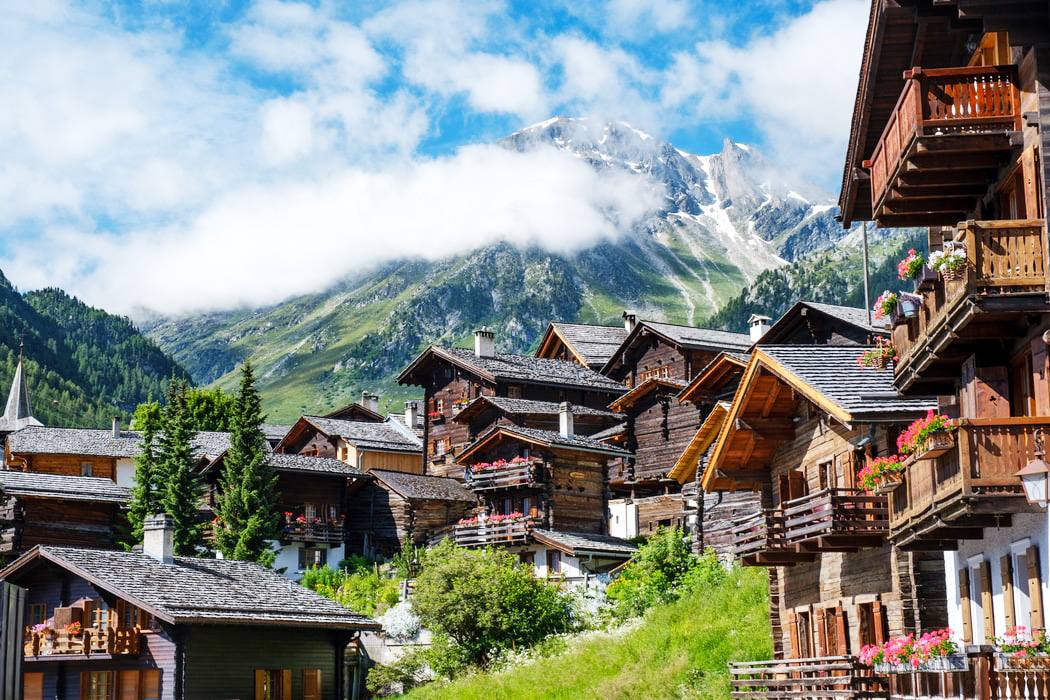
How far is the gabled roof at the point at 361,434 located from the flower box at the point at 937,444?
62.4 metres

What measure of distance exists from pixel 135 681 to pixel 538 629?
44.6 ft

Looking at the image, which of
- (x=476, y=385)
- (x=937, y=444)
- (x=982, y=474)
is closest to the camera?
(x=982, y=474)

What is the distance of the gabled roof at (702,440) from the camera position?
119 feet

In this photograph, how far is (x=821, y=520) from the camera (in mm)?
28938

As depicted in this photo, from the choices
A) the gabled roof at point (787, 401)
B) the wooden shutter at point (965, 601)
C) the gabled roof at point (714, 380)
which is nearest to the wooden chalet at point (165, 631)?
the gabled roof at point (714, 380)

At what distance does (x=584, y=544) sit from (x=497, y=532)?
5022 mm

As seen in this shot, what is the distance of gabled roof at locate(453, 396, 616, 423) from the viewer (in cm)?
7300

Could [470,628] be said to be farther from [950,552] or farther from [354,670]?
[950,552]

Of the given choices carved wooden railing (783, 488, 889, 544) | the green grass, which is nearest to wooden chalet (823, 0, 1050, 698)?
carved wooden railing (783, 488, 889, 544)

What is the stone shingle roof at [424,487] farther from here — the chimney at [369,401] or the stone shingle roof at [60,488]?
the chimney at [369,401]

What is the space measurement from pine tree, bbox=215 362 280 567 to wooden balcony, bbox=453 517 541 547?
962cm

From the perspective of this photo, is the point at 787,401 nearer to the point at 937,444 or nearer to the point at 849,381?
the point at 849,381

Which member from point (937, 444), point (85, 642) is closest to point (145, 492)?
point (85, 642)

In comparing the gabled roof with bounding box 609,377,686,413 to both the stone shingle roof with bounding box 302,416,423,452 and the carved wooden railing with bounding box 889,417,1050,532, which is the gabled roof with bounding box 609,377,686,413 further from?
the carved wooden railing with bounding box 889,417,1050,532
